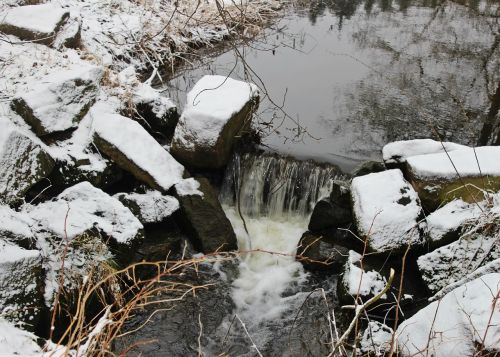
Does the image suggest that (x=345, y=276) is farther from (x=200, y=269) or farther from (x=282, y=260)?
(x=200, y=269)

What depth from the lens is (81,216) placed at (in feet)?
13.8

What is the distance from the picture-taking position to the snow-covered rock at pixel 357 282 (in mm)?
4105

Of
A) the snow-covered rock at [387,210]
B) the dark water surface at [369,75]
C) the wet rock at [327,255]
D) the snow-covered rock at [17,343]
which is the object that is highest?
the dark water surface at [369,75]

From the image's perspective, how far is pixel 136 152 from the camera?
205 inches

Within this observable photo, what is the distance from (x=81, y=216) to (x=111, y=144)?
1.20 m

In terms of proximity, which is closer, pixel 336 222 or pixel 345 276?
pixel 345 276

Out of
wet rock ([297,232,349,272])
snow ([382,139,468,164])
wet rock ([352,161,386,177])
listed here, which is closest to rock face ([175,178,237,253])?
wet rock ([297,232,349,272])

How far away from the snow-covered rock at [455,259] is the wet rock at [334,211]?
1.02 metres

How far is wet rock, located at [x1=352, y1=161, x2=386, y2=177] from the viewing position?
5414 millimetres

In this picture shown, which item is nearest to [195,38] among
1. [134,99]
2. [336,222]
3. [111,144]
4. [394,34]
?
[134,99]

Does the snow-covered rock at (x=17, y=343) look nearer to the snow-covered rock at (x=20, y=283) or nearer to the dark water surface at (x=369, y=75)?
the snow-covered rock at (x=20, y=283)

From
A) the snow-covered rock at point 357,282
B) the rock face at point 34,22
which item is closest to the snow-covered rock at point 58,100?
the rock face at point 34,22

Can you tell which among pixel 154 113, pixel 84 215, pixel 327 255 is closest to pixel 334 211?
pixel 327 255

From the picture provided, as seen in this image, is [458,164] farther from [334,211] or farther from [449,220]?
[334,211]
